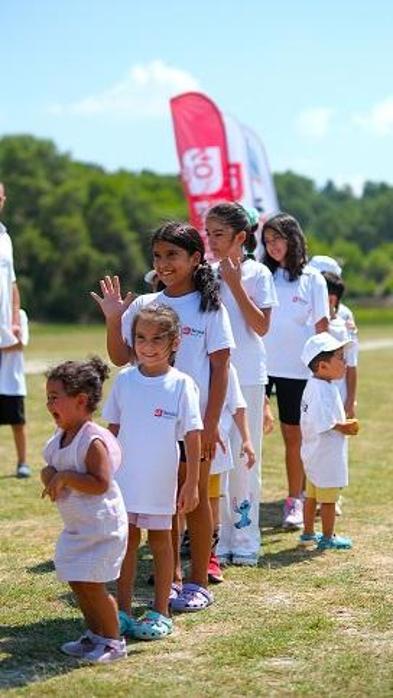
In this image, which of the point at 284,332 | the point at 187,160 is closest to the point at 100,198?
the point at 187,160

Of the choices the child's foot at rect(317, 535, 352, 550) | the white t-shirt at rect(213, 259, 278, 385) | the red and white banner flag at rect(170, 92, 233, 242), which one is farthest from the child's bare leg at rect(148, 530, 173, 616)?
the red and white banner flag at rect(170, 92, 233, 242)

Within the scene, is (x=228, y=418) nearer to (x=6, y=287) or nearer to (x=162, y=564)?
(x=162, y=564)

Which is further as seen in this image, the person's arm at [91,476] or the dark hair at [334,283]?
the dark hair at [334,283]

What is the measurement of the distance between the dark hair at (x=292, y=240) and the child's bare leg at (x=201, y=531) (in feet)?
7.27

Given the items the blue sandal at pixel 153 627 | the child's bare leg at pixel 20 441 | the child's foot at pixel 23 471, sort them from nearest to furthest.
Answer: the blue sandal at pixel 153 627
the child's foot at pixel 23 471
the child's bare leg at pixel 20 441

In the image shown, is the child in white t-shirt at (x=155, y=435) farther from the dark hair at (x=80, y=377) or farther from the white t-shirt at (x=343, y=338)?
the white t-shirt at (x=343, y=338)

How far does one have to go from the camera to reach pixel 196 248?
16.8 ft

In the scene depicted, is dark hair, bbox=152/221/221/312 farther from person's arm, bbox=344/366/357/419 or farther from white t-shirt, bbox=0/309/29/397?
white t-shirt, bbox=0/309/29/397

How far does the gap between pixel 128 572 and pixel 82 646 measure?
0.47 m

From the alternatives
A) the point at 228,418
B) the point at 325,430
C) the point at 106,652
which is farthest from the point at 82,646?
the point at 325,430

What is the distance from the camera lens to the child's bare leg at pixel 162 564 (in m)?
4.78

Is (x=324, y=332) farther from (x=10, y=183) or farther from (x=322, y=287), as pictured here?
(x=10, y=183)

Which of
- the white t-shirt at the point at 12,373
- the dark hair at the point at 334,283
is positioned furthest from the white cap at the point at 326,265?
the white t-shirt at the point at 12,373

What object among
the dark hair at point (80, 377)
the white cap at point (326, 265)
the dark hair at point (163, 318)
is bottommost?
the dark hair at point (80, 377)
